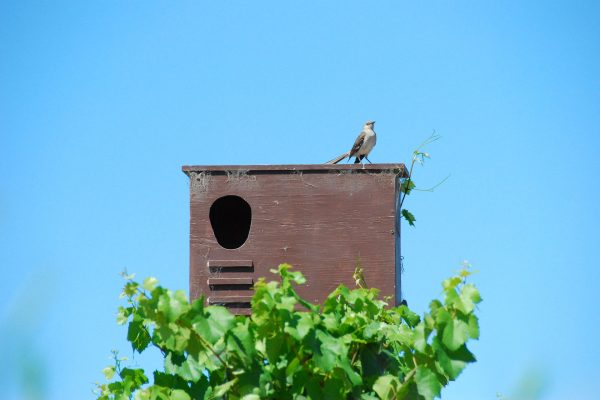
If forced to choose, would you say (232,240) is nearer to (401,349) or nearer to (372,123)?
(372,123)

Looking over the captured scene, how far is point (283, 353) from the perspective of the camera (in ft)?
13.6

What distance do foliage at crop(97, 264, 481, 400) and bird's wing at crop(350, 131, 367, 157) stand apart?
194cm

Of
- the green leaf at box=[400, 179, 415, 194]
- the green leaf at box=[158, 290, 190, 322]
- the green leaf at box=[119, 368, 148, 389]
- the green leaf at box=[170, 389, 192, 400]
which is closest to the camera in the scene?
the green leaf at box=[158, 290, 190, 322]

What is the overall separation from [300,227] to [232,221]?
3.26 ft

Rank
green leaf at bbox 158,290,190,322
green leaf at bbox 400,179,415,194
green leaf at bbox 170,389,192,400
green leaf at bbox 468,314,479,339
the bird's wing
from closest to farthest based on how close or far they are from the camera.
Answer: green leaf at bbox 158,290,190,322, green leaf at bbox 468,314,479,339, green leaf at bbox 170,389,192,400, green leaf at bbox 400,179,415,194, the bird's wing

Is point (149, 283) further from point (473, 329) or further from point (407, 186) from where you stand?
point (407, 186)

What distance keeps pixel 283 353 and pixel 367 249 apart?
3.96 feet

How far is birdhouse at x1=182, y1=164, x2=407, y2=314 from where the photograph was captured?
17.1ft

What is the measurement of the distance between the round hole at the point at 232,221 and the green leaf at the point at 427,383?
2.09 meters

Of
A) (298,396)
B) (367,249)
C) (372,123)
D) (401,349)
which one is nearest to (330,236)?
(367,249)

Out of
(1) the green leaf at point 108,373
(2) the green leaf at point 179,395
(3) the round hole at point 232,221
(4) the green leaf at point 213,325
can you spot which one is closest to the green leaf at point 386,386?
(4) the green leaf at point 213,325

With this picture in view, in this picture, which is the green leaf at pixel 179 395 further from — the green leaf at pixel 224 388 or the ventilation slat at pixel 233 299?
the ventilation slat at pixel 233 299

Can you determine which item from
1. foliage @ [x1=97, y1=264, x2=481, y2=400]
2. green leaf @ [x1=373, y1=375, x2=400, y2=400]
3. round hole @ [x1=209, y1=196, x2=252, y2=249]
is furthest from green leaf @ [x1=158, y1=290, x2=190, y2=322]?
round hole @ [x1=209, y1=196, x2=252, y2=249]

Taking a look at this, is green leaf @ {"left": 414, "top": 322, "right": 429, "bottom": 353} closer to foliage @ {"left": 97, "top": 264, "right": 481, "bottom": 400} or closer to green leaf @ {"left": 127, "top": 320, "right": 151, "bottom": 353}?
foliage @ {"left": 97, "top": 264, "right": 481, "bottom": 400}
